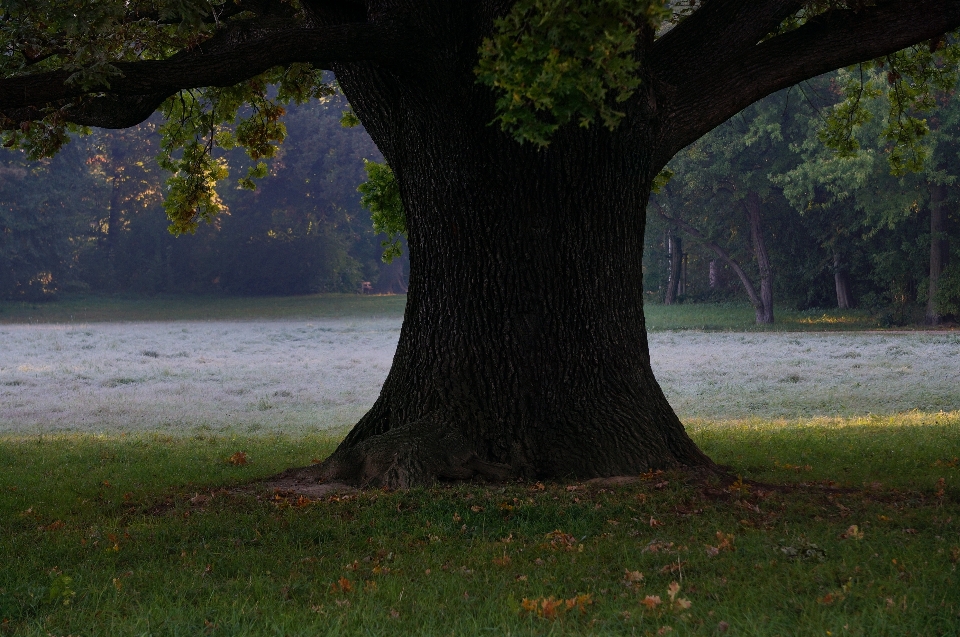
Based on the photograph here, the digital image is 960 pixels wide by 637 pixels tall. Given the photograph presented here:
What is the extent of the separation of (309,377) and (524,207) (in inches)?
671

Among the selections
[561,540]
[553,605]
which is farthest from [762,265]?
[553,605]

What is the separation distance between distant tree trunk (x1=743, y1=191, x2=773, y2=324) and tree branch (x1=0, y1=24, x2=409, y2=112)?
37.5 metres

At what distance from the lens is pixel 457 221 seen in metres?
8.77

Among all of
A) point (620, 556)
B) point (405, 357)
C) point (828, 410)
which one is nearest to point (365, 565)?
point (620, 556)

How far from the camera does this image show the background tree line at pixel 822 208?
120 ft

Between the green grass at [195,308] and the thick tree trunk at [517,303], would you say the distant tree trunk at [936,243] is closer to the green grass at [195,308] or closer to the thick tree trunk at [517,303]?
the green grass at [195,308]

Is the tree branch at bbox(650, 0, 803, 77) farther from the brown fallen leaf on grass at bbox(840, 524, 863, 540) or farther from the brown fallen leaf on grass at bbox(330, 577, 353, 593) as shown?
the brown fallen leaf on grass at bbox(330, 577, 353, 593)

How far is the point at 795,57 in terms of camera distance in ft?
28.3

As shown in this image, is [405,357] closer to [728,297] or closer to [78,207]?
[728,297]

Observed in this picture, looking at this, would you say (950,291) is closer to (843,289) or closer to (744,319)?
(843,289)

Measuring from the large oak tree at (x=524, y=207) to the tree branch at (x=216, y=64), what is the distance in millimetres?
286

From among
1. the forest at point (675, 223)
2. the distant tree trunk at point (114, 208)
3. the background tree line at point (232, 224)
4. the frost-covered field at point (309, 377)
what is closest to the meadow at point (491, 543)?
the frost-covered field at point (309, 377)

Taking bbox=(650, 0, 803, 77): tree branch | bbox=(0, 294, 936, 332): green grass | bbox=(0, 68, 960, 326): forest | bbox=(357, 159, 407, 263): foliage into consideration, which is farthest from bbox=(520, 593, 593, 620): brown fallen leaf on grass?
bbox=(0, 294, 936, 332): green grass

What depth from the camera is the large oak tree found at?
8461 millimetres
